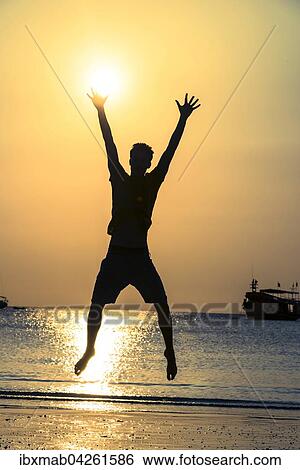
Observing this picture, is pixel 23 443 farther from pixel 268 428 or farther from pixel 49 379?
pixel 49 379

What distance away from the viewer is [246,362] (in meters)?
100

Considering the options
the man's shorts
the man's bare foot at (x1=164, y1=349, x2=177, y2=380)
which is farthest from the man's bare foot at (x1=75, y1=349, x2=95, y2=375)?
the man's bare foot at (x1=164, y1=349, x2=177, y2=380)

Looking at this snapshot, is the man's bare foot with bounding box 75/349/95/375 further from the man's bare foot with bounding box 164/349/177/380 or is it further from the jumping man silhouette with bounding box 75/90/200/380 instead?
the man's bare foot with bounding box 164/349/177/380

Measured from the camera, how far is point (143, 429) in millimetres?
35844

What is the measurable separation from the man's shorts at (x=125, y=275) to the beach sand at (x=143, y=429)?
17214 millimetres

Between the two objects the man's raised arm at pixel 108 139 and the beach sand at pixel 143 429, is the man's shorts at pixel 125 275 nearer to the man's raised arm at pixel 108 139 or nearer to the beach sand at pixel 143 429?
the man's raised arm at pixel 108 139

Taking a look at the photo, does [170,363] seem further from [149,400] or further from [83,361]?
[149,400]

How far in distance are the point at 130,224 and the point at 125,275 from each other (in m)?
0.66

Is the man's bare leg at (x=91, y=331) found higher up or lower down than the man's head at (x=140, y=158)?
lower down

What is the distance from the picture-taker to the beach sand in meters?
31.5

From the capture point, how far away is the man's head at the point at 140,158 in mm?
12578

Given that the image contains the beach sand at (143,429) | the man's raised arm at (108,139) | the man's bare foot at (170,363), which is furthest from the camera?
the beach sand at (143,429)

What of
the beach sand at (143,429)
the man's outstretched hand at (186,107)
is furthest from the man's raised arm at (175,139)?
the beach sand at (143,429)
